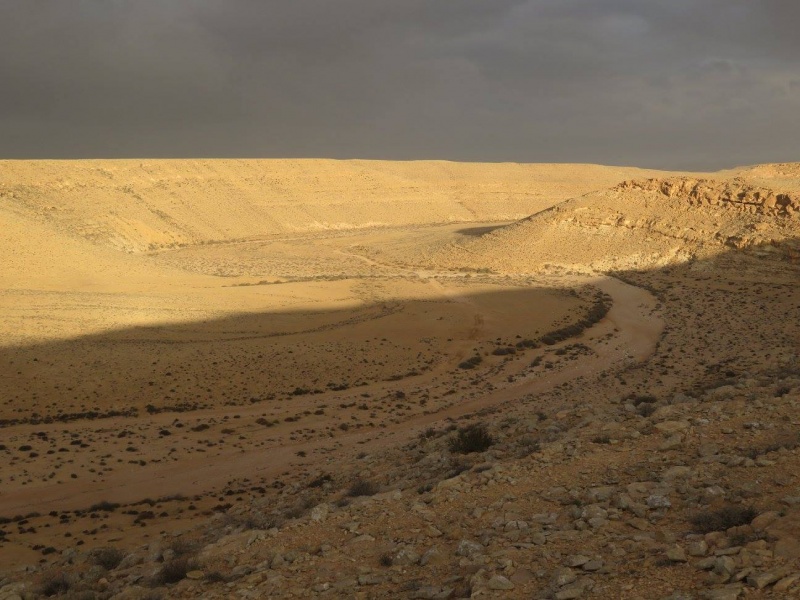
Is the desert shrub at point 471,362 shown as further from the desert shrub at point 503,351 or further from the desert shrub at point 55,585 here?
the desert shrub at point 55,585

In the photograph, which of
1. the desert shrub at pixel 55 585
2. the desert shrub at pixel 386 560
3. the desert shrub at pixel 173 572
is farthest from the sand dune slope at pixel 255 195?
the desert shrub at pixel 386 560

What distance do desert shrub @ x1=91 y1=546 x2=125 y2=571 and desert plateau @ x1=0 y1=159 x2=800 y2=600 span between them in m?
0.04

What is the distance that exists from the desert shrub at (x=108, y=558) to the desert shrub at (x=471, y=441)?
4.54m

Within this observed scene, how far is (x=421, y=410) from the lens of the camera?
53.2 ft

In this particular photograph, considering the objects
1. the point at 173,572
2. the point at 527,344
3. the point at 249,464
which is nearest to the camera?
the point at 173,572

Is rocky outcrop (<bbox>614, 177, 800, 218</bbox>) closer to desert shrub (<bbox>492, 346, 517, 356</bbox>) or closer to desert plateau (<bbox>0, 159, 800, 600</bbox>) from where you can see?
desert plateau (<bbox>0, 159, 800, 600</bbox>)

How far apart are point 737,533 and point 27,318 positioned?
2353cm

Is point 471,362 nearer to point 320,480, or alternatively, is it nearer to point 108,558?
point 320,480

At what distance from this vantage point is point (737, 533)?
202 inches

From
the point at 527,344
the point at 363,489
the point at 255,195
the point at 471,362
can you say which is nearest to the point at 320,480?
the point at 363,489

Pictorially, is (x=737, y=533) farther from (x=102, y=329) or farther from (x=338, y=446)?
(x=102, y=329)

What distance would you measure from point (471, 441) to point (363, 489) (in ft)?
6.26

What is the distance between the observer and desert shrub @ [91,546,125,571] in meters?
7.77

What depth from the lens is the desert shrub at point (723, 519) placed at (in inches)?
214
